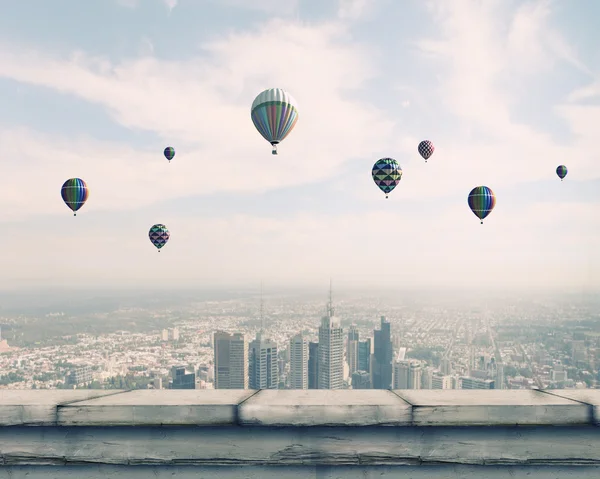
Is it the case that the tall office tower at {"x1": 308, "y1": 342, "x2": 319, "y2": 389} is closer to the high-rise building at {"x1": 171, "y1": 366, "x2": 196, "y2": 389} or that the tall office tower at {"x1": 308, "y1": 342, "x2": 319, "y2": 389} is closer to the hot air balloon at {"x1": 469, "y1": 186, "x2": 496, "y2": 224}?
the high-rise building at {"x1": 171, "y1": 366, "x2": 196, "y2": 389}

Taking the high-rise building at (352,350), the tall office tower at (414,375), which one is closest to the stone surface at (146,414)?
the tall office tower at (414,375)

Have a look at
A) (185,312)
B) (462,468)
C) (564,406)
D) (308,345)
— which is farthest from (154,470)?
(185,312)

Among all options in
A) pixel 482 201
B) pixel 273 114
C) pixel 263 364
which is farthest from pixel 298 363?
pixel 273 114

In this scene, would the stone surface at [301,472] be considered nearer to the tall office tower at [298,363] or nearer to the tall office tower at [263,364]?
the tall office tower at [263,364]

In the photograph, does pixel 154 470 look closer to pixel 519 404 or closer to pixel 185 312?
pixel 519 404

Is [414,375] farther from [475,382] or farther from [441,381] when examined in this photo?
[475,382]

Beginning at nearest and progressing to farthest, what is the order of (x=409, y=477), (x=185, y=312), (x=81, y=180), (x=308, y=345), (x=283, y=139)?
1. (x=409, y=477)
2. (x=283, y=139)
3. (x=81, y=180)
4. (x=308, y=345)
5. (x=185, y=312)

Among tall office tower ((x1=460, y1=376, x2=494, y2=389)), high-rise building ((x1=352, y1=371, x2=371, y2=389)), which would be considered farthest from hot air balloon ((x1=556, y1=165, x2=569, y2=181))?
high-rise building ((x1=352, y1=371, x2=371, y2=389))
